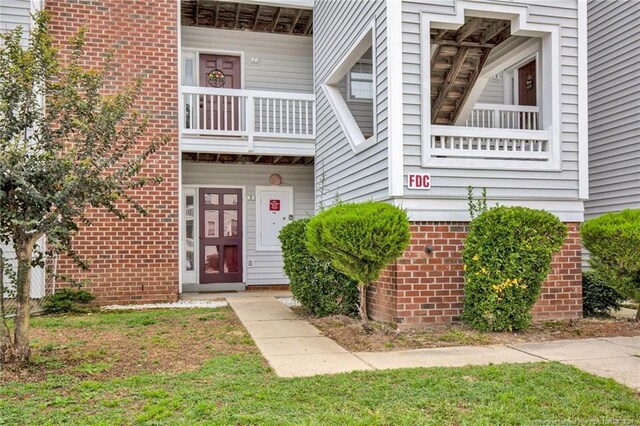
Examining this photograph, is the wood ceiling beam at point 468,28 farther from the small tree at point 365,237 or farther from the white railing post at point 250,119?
the white railing post at point 250,119

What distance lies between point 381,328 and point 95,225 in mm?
5611

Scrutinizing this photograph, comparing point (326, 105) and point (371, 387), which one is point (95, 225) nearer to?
point (326, 105)

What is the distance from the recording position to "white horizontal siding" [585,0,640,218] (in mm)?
9312

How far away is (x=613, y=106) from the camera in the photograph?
9875 millimetres

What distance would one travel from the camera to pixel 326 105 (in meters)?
10.1

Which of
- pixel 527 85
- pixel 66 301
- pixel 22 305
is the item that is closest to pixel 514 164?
pixel 22 305

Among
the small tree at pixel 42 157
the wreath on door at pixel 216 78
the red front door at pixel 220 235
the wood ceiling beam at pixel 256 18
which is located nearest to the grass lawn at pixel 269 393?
the small tree at pixel 42 157

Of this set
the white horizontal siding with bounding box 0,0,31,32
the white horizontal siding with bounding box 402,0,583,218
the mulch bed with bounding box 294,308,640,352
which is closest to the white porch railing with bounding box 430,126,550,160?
the white horizontal siding with bounding box 402,0,583,218

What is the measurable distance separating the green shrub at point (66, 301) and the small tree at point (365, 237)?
4608 mm

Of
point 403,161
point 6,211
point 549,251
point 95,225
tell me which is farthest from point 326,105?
point 6,211

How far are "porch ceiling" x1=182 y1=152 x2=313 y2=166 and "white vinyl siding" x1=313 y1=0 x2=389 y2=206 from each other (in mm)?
1171

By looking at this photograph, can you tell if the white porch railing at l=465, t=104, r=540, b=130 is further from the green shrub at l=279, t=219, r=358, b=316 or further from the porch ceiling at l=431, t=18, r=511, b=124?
the green shrub at l=279, t=219, r=358, b=316

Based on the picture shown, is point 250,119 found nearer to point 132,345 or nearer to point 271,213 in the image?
point 271,213

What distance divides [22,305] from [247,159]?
7.42 meters
